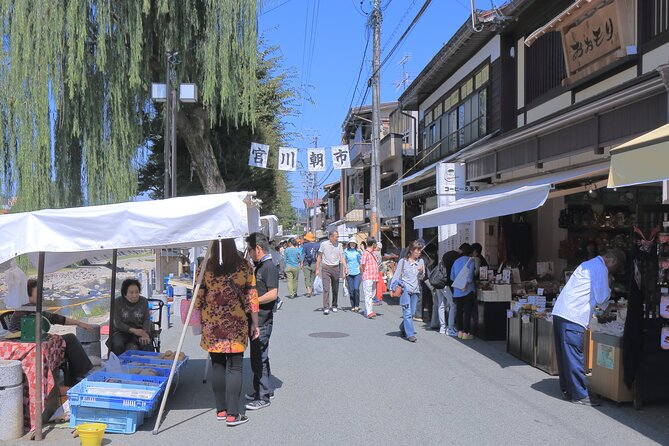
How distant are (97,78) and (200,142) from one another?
3620 mm

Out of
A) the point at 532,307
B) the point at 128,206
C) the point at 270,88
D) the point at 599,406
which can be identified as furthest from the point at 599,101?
the point at 270,88

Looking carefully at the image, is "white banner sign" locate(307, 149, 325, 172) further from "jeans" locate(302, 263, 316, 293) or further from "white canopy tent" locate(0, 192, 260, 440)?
"white canopy tent" locate(0, 192, 260, 440)

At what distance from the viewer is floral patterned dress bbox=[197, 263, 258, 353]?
17.9ft

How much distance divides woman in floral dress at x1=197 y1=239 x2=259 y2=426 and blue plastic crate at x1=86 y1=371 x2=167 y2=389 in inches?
27.0

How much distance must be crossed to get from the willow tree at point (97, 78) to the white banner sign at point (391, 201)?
5496 mm

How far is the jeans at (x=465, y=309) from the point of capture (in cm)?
996

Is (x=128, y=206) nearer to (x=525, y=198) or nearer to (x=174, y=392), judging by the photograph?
(x=174, y=392)

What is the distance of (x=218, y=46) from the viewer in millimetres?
14305

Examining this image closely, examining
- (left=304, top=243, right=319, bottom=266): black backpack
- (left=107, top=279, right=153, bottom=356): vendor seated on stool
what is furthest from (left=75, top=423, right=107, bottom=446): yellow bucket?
(left=304, top=243, right=319, bottom=266): black backpack

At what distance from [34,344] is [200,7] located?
36.1ft

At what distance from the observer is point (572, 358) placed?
19.7ft

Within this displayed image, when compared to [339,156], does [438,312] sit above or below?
below

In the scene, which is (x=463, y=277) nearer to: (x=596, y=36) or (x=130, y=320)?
(x=596, y=36)

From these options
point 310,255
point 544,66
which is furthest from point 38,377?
point 310,255
